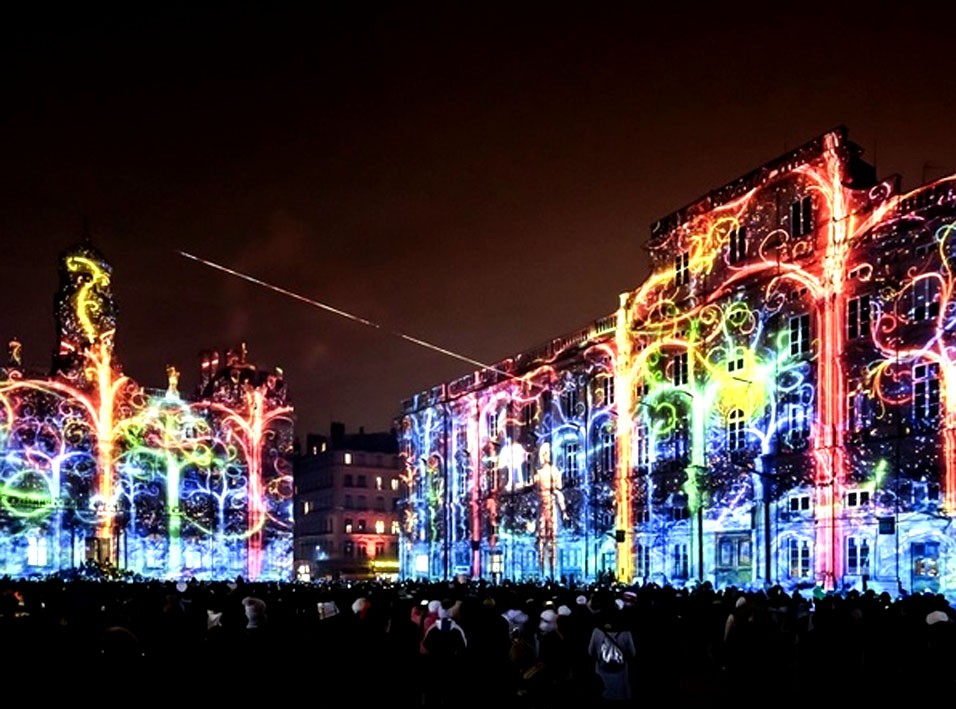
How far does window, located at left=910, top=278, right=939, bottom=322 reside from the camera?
3547cm

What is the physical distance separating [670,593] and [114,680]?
52.9 ft

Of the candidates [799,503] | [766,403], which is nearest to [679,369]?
[766,403]

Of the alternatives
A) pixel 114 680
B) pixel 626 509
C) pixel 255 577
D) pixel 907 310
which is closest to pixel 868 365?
pixel 907 310

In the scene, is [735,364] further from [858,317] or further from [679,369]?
[858,317]

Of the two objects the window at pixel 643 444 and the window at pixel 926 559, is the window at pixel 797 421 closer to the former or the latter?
the window at pixel 926 559

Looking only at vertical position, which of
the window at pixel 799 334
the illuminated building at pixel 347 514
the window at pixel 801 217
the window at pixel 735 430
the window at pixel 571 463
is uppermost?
the window at pixel 801 217

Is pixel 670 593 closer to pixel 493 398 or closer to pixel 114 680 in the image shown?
pixel 114 680

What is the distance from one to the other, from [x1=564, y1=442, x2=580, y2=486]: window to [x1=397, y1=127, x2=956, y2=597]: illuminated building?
0.36ft

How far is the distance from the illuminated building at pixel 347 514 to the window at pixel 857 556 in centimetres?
7763

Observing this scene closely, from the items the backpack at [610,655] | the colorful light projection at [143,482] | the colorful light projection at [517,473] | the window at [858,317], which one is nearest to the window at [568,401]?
the colorful light projection at [517,473]

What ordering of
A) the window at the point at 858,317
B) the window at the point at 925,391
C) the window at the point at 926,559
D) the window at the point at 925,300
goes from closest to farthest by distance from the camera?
the window at the point at 926,559 → the window at the point at 925,391 → the window at the point at 925,300 → the window at the point at 858,317

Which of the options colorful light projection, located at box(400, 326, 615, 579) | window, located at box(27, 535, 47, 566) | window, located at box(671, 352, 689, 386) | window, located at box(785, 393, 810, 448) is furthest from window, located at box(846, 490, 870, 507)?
window, located at box(27, 535, 47, 566)

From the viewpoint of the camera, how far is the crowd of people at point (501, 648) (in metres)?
10.9

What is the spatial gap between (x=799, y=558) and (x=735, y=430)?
5.96 meters
